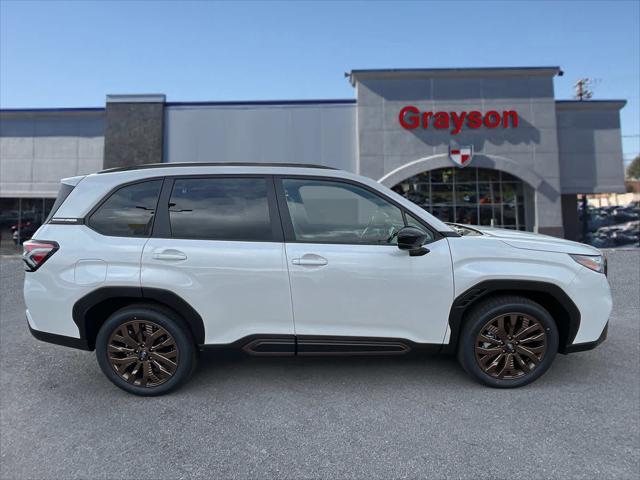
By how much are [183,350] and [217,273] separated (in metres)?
0.68

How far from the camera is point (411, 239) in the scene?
118 inches

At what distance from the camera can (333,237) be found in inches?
126

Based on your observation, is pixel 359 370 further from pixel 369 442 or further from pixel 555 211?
pixel 555 211

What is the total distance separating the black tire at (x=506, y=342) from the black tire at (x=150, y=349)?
2.22 m

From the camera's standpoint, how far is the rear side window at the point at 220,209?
320 centimetres

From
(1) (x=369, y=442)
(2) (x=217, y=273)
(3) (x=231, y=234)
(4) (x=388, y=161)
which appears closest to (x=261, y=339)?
(2) (x=217, y=273)

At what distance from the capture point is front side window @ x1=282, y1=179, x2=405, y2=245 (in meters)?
3.20

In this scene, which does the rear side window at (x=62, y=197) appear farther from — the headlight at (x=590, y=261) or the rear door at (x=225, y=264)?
the headlight at (x=590, y=261)

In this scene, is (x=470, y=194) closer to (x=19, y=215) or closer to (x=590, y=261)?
(x=590, y=261)

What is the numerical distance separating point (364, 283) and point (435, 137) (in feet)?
42.2

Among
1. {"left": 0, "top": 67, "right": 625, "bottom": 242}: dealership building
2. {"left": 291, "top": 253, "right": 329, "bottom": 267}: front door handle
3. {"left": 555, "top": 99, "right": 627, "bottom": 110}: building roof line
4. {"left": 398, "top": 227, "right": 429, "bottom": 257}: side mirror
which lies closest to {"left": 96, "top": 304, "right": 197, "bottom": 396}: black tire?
{"left": 291, "top": 253, "right": 329, "bottom": 267}: front door handle

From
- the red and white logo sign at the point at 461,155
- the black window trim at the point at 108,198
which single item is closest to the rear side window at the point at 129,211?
the black window trim at the point at 108,198

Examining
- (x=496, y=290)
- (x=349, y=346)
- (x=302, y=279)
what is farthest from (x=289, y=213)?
(x=496, y=290)

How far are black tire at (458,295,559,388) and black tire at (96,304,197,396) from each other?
2220 millimetres
